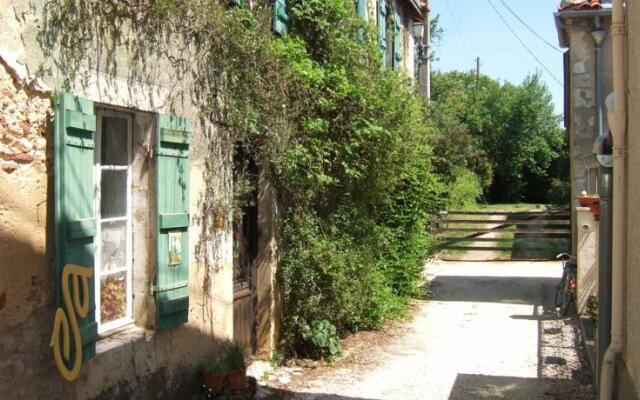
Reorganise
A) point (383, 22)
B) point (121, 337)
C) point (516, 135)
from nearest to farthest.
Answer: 1. point (121, 337)
2. point (383, 22)
3. point (516, 135)

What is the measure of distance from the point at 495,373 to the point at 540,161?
2939cm

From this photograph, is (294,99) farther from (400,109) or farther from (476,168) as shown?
(476,168)

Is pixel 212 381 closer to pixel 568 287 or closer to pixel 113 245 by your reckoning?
pixel 113 245

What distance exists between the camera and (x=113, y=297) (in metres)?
4.73

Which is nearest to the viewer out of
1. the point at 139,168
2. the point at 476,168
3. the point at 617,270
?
the point at 617,270

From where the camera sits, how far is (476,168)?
29.3 meters

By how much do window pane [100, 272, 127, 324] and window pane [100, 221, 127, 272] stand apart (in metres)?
0.08

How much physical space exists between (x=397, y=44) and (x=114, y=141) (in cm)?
1129

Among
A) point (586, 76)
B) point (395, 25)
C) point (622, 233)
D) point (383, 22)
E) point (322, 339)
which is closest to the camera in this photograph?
point (622, 233)

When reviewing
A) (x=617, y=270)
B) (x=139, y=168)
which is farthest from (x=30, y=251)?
(x=617, y=270)

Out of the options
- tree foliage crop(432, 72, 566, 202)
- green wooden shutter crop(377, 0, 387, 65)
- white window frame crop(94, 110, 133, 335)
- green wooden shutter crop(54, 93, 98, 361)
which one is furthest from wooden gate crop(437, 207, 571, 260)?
tree foliage crop(432, 72, 566, 202)

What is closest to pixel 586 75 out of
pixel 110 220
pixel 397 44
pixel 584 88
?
pixel 584 88

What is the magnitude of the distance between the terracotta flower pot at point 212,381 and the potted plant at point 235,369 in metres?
0.10

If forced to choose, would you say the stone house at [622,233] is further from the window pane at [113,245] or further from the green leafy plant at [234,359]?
the window pane at [113,245]
